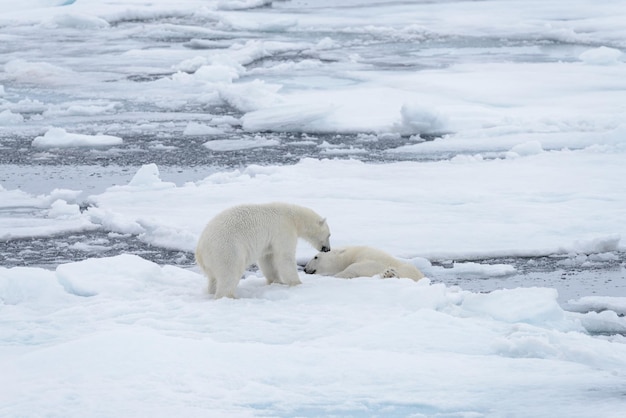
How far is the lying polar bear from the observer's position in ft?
16.8

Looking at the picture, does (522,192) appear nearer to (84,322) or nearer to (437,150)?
(437,150)

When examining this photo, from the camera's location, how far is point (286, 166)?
28.2 ft

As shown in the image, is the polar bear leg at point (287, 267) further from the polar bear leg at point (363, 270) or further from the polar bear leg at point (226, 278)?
the polar bear leg at point (363, 270)

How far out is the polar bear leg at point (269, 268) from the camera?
490cm

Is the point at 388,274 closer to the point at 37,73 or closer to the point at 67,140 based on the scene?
the point at 67,140

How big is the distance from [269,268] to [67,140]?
549cm

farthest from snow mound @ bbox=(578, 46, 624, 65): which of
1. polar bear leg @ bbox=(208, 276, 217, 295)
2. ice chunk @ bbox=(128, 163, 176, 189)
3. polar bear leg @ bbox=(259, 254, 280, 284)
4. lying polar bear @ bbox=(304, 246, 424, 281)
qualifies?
polar bear leg @ bbox=(208, 276, 217, 295)

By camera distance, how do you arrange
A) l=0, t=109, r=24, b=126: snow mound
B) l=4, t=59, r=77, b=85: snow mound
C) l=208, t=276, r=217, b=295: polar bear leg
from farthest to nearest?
l=4, t=59, r=77, b=85: snow mound
l=0, t=109, r=24, b=126: snow mound
l=208, t=276, r=217, b=295: polar bear leg

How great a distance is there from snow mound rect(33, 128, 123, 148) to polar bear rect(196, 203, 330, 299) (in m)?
5.32

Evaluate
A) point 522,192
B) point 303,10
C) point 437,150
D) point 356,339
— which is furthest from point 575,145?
point 303,10

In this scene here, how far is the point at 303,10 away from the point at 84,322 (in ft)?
69.2

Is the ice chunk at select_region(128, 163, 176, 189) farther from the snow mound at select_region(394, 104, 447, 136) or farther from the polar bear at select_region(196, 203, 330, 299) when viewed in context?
the snow mound at select_region(394, 104, 447, 136)

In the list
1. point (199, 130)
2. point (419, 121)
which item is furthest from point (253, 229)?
point (199, 130)

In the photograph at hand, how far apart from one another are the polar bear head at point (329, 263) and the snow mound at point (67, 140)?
5.03 meters
